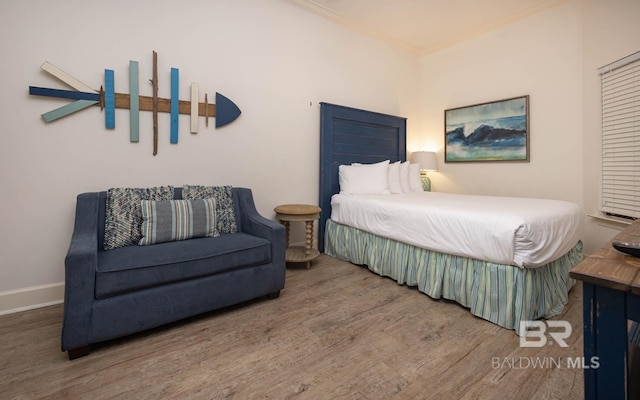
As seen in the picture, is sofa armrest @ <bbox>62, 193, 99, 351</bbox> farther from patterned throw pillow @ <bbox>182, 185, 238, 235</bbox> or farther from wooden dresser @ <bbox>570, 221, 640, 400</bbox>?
wooden dresser @ <bbox>570, 221, 640, 400</bbox>

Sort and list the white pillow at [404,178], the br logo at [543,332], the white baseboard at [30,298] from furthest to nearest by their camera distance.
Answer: the white pillow at [404,178] → the white baseboard at [30,298] → the br logo at [543,332]

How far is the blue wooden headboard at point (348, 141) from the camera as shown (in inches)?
137

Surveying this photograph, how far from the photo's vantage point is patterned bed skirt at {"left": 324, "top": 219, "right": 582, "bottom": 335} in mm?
1819

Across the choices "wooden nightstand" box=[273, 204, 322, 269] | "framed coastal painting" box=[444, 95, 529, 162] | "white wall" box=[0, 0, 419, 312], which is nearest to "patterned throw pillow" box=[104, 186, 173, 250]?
"white wall" box=[0, 0, 419, 312]

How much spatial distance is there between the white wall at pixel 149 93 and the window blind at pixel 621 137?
2601mm

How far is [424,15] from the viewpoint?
137 inches

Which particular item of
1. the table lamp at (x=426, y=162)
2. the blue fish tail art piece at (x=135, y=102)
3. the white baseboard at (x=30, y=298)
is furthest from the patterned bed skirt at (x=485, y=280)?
the white baseboard at (x=30, y=298)

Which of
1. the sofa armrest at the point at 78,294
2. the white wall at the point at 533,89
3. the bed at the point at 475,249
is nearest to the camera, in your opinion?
the sofa armrest at the point at 78,294

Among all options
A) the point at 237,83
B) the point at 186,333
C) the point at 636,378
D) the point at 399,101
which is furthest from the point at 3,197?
the point at 399,101

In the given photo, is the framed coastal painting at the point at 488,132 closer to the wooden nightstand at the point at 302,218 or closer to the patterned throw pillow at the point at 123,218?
the wooden nightstand at the point at 302,218

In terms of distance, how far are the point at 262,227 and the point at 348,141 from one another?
1893 millimetres

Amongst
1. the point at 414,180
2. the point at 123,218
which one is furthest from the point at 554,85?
the point at 123,218

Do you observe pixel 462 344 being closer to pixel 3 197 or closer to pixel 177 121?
pixel 177 121

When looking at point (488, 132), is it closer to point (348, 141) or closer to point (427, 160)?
point (427, 160)
